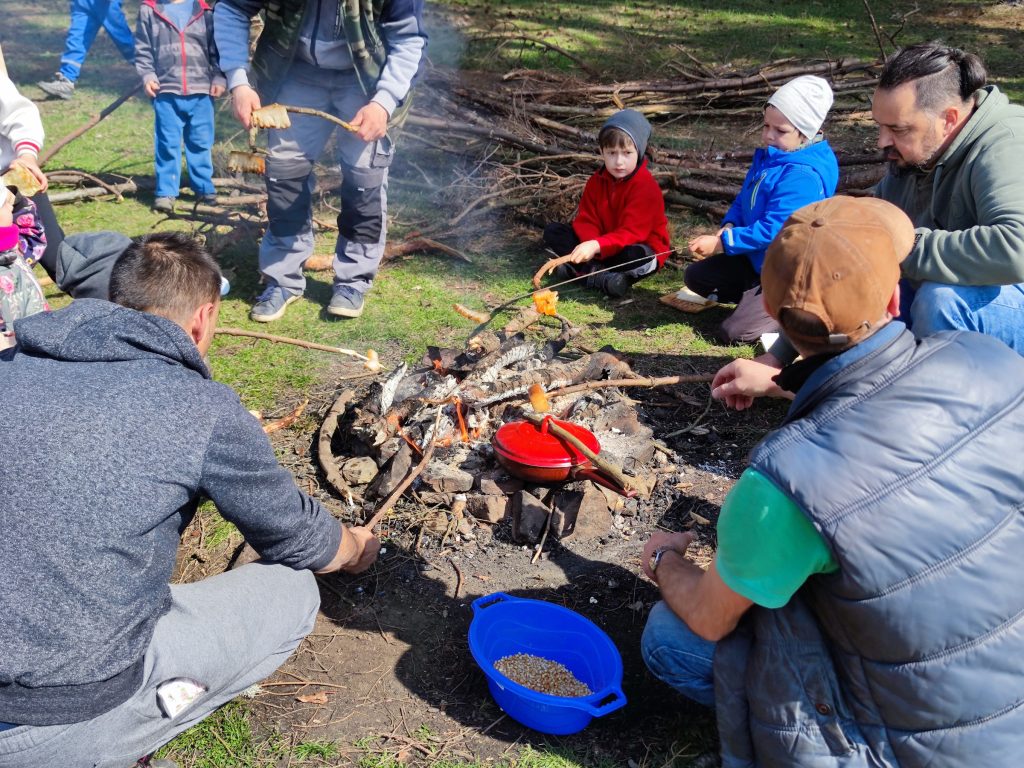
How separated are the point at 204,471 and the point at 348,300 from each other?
3.36 meters

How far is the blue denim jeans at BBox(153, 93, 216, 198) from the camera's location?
281 inches

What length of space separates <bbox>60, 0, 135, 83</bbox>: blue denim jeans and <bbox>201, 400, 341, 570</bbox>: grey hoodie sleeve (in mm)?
8933

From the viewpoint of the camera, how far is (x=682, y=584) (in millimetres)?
2340

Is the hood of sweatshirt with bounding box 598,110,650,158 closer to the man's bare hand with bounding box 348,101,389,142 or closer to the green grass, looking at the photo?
the green grass

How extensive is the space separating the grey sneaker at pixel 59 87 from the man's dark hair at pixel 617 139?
7.78 m

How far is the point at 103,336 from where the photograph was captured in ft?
6.99

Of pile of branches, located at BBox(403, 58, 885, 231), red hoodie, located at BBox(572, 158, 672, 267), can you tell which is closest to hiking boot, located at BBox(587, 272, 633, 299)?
red hoodie, located at BBox(572, 158, 672, 267)

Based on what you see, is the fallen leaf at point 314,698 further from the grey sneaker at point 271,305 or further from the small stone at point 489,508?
the grey sneaker at point 271,305

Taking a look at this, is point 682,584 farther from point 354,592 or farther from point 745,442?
point 745,442

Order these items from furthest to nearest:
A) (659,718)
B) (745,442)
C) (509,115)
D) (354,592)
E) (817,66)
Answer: (817,66) < (509,115) < (745,442) < (354,592) < (659,718)

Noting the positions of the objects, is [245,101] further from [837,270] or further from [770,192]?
[837,270]

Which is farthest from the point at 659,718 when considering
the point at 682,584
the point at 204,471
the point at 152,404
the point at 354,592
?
the point at 152,404

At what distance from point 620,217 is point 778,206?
4.40 feet

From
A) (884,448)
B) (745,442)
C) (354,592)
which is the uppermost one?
(884,448)
